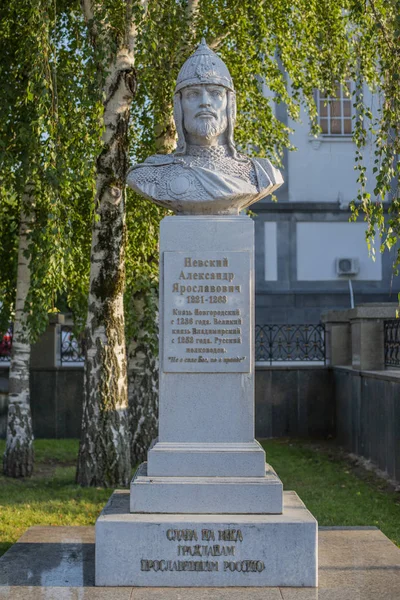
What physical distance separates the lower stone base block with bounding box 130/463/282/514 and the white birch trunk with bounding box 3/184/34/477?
5.36m

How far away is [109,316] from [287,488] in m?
2.89

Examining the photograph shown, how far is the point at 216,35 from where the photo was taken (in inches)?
448

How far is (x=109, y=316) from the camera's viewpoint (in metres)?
9.66

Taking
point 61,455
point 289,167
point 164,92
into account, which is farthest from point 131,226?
point 289,167

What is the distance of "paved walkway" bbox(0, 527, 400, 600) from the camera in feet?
17.9

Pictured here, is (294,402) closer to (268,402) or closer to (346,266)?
(268,402)

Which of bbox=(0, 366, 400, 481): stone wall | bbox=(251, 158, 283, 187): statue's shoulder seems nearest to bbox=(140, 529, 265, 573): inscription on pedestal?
bbox=(251, 158, 283, 187): statue's shoulder

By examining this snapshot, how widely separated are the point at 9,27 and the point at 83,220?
2.60 metres

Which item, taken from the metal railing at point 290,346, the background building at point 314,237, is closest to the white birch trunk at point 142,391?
the metal railing at point 290,346

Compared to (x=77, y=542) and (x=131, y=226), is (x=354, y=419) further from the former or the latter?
(x=77, y=542)

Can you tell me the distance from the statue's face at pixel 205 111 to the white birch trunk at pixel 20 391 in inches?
188

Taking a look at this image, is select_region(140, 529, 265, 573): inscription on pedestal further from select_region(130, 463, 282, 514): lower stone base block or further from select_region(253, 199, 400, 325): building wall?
select_region(253, 199, 400, 325): building wall

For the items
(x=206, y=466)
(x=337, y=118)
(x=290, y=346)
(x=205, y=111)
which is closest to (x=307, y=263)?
(x=337, y=118)

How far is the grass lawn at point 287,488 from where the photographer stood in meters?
8.53
